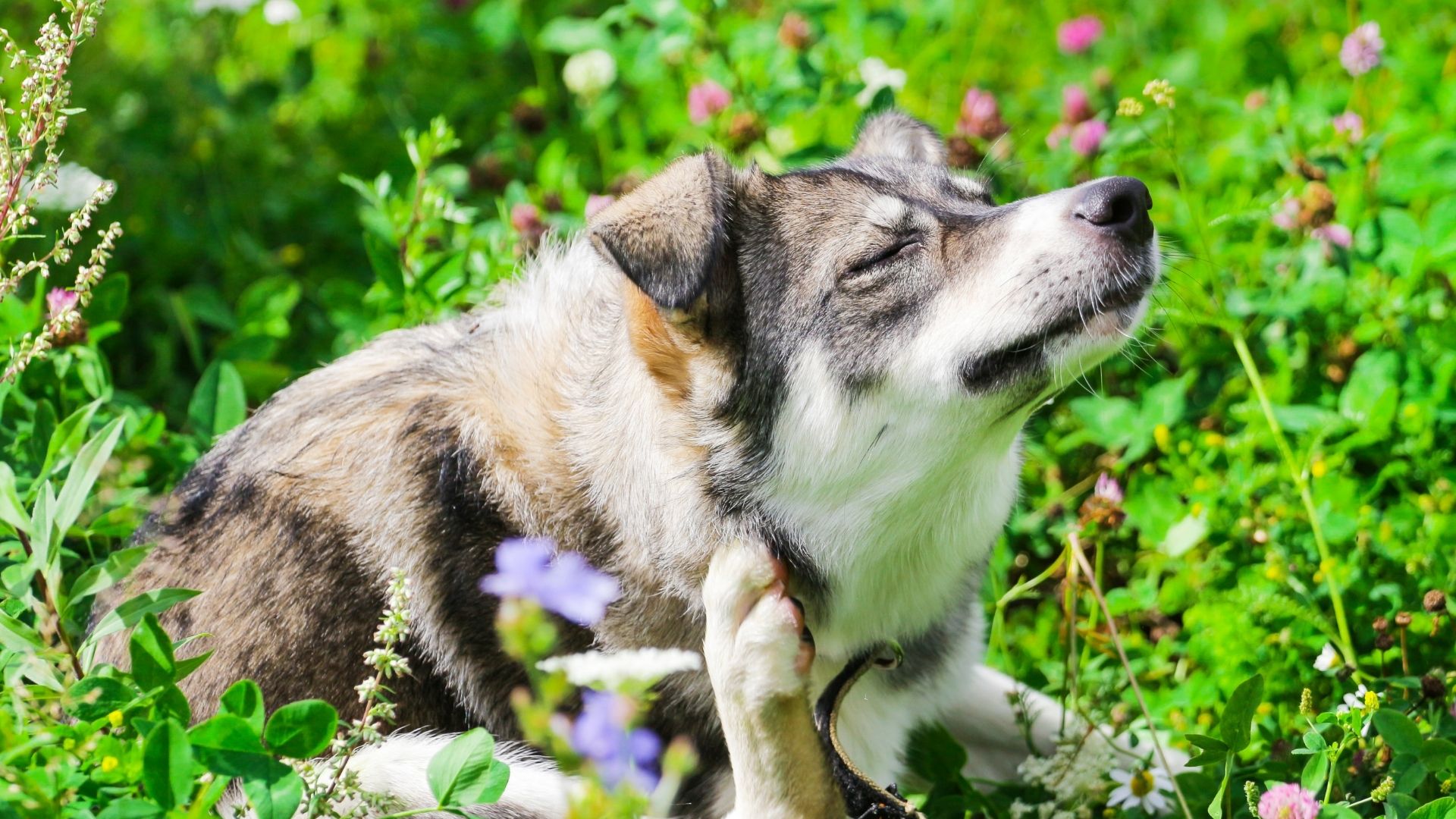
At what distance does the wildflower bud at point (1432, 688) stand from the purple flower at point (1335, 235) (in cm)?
147

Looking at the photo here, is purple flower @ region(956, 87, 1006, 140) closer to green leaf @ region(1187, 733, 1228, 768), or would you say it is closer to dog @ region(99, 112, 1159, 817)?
dog @ region(99, 112, 1159, 817)

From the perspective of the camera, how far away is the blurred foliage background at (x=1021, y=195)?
11.3 ft

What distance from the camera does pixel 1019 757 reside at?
3.47 m

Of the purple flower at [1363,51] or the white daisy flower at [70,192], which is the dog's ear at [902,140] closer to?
the purple flower at [1363,51]

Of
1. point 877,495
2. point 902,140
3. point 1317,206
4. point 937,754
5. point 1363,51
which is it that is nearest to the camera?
point 877,495

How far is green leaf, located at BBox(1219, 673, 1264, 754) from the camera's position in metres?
2.46

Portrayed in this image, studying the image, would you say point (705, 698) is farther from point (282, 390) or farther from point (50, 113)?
point (50, 113)

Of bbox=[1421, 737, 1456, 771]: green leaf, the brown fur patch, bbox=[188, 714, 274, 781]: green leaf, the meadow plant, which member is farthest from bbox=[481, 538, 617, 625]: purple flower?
bbox=[1421, 737, 1456, 771]: green leaf

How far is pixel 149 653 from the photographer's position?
2.26 metres

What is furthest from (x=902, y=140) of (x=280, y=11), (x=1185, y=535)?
(x=280, y=11)

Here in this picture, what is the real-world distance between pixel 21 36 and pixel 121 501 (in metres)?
2.99

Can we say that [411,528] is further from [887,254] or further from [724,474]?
[887,254]

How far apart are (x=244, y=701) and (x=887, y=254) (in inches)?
57.9

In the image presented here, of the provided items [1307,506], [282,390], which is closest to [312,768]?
[282,390]
